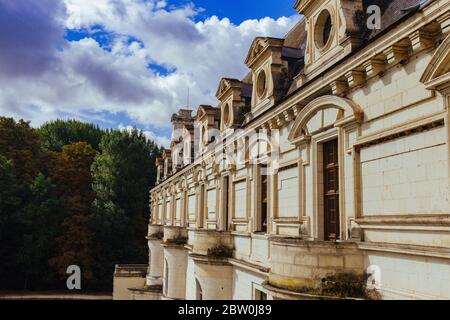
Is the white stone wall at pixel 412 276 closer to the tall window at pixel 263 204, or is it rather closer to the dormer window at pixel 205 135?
the tall window at pixel 263 204

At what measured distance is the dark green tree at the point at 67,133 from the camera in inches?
1812

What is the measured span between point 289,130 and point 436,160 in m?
4.74

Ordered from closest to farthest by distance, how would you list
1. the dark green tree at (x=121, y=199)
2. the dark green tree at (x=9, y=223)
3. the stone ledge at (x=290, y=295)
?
1. the stone ledge at (x=290, y=295)
2. the dark green tree at (x=9, y=223)
3. the dark green tree at (x=121, y=199)

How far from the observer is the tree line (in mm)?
32812

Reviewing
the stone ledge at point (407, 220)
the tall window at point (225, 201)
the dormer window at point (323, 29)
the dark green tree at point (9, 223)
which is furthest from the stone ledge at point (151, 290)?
the stone ledge at point (407, 220)

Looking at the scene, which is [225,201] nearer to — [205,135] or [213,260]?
[213,260]

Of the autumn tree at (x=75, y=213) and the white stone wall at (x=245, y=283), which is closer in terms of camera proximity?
the white stone wall at (x=245, y=283)

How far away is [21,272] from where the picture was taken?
33.4 metres

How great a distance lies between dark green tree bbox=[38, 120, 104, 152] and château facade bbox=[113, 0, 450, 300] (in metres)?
35.9

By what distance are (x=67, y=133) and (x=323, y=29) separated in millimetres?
42584

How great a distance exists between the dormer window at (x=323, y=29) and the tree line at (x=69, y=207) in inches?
1129
